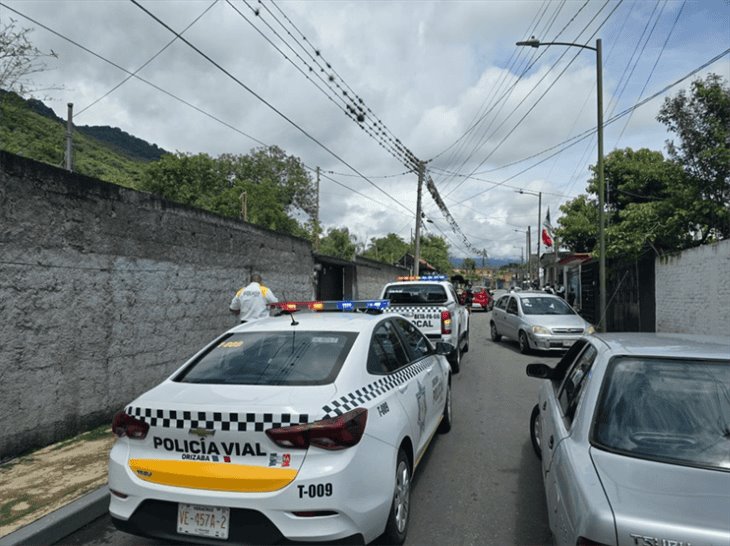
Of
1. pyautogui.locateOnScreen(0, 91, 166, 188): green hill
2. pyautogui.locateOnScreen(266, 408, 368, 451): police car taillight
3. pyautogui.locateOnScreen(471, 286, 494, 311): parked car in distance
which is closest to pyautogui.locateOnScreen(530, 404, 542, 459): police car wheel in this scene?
pyautogui.locateOnScreen(266, 408, 368, 451): police car taillight

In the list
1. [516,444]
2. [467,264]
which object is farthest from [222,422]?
[467,264]

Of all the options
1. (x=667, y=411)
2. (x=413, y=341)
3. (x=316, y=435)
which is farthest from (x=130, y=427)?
(x=667, y=411)

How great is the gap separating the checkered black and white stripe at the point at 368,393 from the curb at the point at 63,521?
2.13 meters

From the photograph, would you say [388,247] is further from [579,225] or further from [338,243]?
[579,225]

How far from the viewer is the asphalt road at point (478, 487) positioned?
3402mm

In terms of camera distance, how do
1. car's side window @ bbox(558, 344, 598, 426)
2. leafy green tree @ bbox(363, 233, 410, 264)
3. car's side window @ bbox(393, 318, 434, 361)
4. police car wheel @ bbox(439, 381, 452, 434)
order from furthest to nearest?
leafy green tree @ bbox(363, 233, 410, 264) < police car wheel @ bbox(439, 381, 452, 434) < car's side window @ bbox(393, 318, 434, 361) < car's side window @ bbox(558, 344, 598, 426)

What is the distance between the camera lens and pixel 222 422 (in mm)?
2754

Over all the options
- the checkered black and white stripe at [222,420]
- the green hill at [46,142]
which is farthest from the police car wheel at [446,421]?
the green hill at [46,142]

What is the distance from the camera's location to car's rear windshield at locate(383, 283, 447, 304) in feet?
32.9

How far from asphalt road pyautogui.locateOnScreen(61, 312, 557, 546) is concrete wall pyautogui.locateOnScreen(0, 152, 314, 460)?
1930mm

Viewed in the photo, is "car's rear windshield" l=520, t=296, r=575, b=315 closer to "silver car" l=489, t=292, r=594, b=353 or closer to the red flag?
"silver car" l=489, t=292, r=594, b=353

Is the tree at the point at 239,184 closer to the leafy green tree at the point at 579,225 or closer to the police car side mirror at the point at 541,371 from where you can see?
the leafy green tree at the point at 579,225

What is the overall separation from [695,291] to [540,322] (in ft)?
12.7

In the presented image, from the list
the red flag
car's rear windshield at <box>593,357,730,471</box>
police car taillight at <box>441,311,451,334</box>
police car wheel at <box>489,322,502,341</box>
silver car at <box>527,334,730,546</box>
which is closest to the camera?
silver car at <box>527,334,730,546</box>
